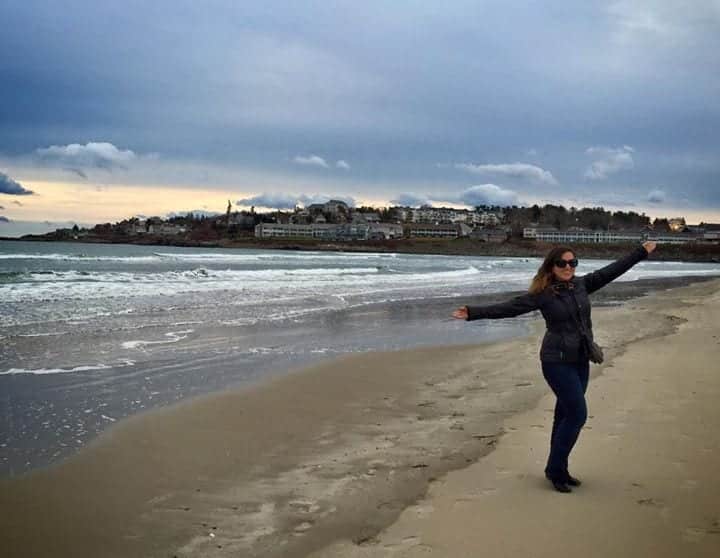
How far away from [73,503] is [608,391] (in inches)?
226

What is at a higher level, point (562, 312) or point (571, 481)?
point (562, 312)

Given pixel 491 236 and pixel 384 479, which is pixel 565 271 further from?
pixel 491 236

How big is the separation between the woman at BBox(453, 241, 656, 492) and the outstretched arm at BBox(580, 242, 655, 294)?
1 cm

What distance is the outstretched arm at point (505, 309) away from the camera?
4223mm

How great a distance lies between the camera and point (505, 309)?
4.30 meters

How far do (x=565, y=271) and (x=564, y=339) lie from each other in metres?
0.47

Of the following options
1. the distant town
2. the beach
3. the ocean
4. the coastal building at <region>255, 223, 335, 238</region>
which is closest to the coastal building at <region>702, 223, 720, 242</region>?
the distant town

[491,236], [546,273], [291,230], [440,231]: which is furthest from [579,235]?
[546,273]

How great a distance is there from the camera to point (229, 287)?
2444 cm

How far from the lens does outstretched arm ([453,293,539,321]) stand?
13.9 ft

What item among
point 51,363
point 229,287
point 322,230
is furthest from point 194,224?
point 51,363

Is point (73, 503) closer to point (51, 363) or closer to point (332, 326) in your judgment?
point (51, 363)

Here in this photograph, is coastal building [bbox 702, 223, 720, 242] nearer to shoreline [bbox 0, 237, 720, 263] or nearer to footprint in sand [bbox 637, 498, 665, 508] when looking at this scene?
shoreline [bbox 0, 237, 720, 263]

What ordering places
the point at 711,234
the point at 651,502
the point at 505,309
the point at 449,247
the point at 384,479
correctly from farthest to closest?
the point at 711,234
the point at 449,247
the point at 384,479
the point at 505,309
the point at 651,502
